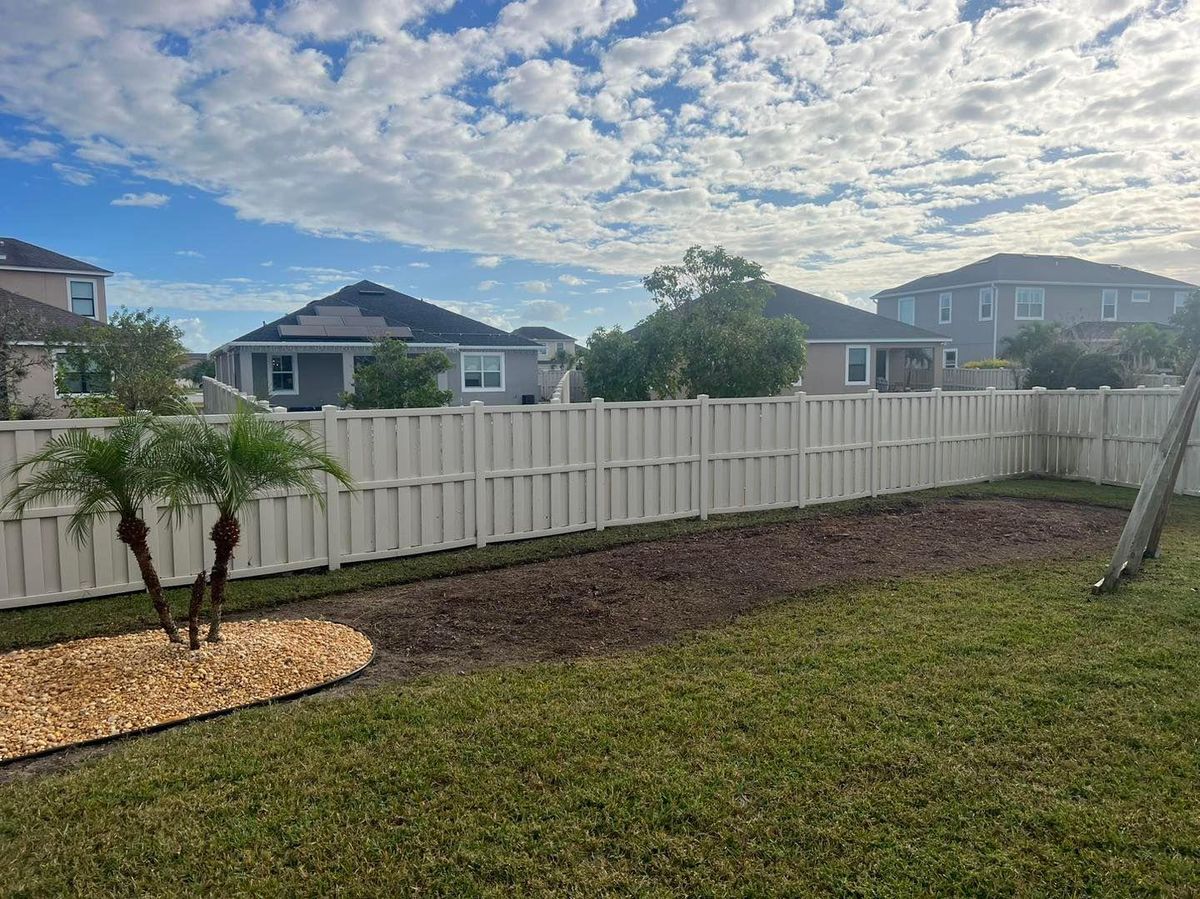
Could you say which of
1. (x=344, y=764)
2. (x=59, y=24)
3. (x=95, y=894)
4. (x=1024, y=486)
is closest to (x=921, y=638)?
(x=344, y=764)

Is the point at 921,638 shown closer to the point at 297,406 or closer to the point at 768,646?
the point at 768,646

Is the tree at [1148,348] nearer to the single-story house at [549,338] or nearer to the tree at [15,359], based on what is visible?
the tree at [15,359]

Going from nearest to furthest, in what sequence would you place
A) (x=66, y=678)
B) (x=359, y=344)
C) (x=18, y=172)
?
(x=66, y=678)
(x=18, y=172)
(x=359, y=344)

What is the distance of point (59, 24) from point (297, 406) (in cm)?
1600

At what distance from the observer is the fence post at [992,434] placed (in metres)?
13.0

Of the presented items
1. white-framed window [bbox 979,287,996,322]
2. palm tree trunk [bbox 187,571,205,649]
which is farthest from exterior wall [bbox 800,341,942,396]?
palm tree trunk [bbox 187,571,205,649]

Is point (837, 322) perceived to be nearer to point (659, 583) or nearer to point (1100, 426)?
point (1100, 426)

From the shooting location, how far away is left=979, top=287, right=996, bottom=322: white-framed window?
34844 mm

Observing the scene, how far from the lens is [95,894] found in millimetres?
2627

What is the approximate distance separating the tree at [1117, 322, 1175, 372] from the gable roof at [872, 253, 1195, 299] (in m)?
10.7

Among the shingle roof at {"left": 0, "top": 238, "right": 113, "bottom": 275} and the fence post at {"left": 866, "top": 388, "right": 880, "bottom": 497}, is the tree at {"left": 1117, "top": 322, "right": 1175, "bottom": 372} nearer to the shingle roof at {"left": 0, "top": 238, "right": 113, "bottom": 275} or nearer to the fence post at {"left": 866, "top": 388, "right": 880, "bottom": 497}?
the fence post at {"left": 866, "top": 388, "right": 880, "bottom": 497}

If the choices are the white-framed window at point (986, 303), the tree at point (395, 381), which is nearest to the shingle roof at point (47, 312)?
the tree at point (395, 381)

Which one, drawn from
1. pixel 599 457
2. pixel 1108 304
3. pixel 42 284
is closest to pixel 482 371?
pixel 42 284

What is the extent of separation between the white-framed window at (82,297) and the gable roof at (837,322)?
78.0 feet
